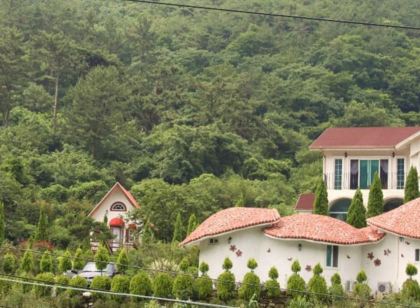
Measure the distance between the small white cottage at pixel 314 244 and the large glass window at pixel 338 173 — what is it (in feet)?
21.9

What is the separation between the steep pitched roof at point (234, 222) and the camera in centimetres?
2873

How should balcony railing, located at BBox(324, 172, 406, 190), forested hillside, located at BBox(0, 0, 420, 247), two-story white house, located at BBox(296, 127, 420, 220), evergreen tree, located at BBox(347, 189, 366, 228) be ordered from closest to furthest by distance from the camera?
evergreen tree, located at BBox(347, 189, 366, 228) → two-story white house, located at BBox(296, 127, 420, 220) → balcony railing, located at BBox(324, 172, 406, 190) → forested hillside, located at BBox(0, 0, 420, 247)

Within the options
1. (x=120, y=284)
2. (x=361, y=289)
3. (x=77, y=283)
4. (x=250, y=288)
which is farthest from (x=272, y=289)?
(x=77, y=283)

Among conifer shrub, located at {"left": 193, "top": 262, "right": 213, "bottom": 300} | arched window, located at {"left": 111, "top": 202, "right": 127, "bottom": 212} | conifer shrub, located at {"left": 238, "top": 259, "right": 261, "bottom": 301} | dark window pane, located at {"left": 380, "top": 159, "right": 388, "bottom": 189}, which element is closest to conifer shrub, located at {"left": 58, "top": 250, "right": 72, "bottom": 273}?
conifer shrub, located at {"left": 193, "top": 262, "right": 213, "bottom": 300}

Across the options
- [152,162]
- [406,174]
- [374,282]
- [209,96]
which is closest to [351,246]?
[374,282]

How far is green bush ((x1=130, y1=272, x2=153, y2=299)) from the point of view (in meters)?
26.1

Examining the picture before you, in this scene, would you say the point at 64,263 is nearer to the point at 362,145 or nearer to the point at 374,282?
the point at 374,282

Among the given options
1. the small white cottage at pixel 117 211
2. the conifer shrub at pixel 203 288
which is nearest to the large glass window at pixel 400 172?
the conifer shrub at pixel 203 288

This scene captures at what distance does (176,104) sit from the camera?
62406 mm

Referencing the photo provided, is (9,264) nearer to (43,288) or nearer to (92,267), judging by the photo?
(92,267)

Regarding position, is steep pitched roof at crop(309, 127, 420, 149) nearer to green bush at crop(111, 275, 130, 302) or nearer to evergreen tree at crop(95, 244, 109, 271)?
evergreen tree at crop(95, 244, 109, 271)

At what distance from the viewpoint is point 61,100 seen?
61031 millimetres

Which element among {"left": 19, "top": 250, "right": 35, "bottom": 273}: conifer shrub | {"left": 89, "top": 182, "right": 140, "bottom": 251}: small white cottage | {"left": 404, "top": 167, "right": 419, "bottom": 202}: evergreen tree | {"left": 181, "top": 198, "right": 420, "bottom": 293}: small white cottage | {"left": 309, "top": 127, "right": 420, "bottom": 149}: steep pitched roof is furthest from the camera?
{"left": 89, "top": 182, "right": 140, "bottom": 251}: small white cottage

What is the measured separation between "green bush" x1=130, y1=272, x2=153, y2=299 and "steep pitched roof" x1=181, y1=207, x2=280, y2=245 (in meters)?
2.94
